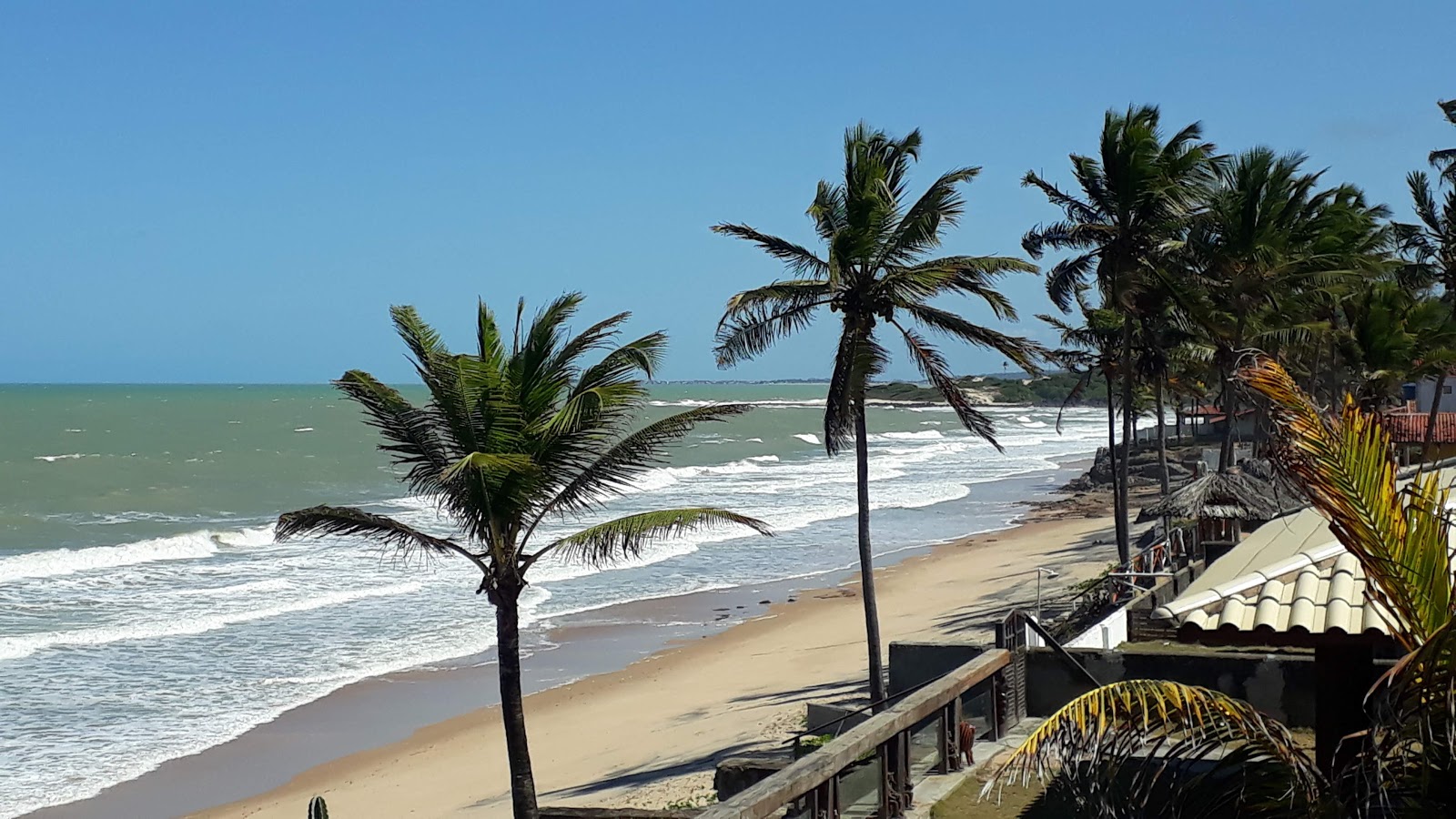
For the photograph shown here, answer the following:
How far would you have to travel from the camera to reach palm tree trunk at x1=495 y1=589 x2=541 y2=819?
33.9 ft

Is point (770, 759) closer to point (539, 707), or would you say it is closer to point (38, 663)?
point (539, 707)

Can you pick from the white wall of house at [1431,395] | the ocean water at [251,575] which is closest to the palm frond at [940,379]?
the ocean water at [251,575]

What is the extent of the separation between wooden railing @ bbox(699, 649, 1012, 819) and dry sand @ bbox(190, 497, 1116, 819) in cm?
676

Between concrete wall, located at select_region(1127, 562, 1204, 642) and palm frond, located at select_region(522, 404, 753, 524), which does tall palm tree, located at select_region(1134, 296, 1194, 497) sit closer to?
concrete wall, located at select_region(1127, 562, 1204, 642)

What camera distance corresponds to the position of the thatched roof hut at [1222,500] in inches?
714

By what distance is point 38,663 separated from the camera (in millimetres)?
20859

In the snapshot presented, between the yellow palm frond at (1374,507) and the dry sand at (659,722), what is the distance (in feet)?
32.9

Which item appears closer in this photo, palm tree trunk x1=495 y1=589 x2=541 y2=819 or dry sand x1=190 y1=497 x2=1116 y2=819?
palm tree trunk x1=495 y1=589 x2=541 y2=819

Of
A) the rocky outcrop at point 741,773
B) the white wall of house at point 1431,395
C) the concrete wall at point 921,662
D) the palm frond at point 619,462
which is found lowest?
the rocky outcrop at point 741,773

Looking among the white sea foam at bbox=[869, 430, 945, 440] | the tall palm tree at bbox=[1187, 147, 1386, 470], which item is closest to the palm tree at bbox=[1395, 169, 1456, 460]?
the tall palm tree at bbox=[1187, 147, 1386, 470]

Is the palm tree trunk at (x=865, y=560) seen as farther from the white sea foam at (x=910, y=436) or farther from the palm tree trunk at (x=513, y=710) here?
the white sea foam at (x=910, y=436)

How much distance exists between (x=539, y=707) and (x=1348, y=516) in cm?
1582

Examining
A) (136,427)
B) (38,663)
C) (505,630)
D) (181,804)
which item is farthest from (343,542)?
(136,427)

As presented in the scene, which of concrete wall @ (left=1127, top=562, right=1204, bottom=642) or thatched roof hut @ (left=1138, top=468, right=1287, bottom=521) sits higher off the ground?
thatched roof hut @ (left=1138, top=468, right=1287, bottom=521)
